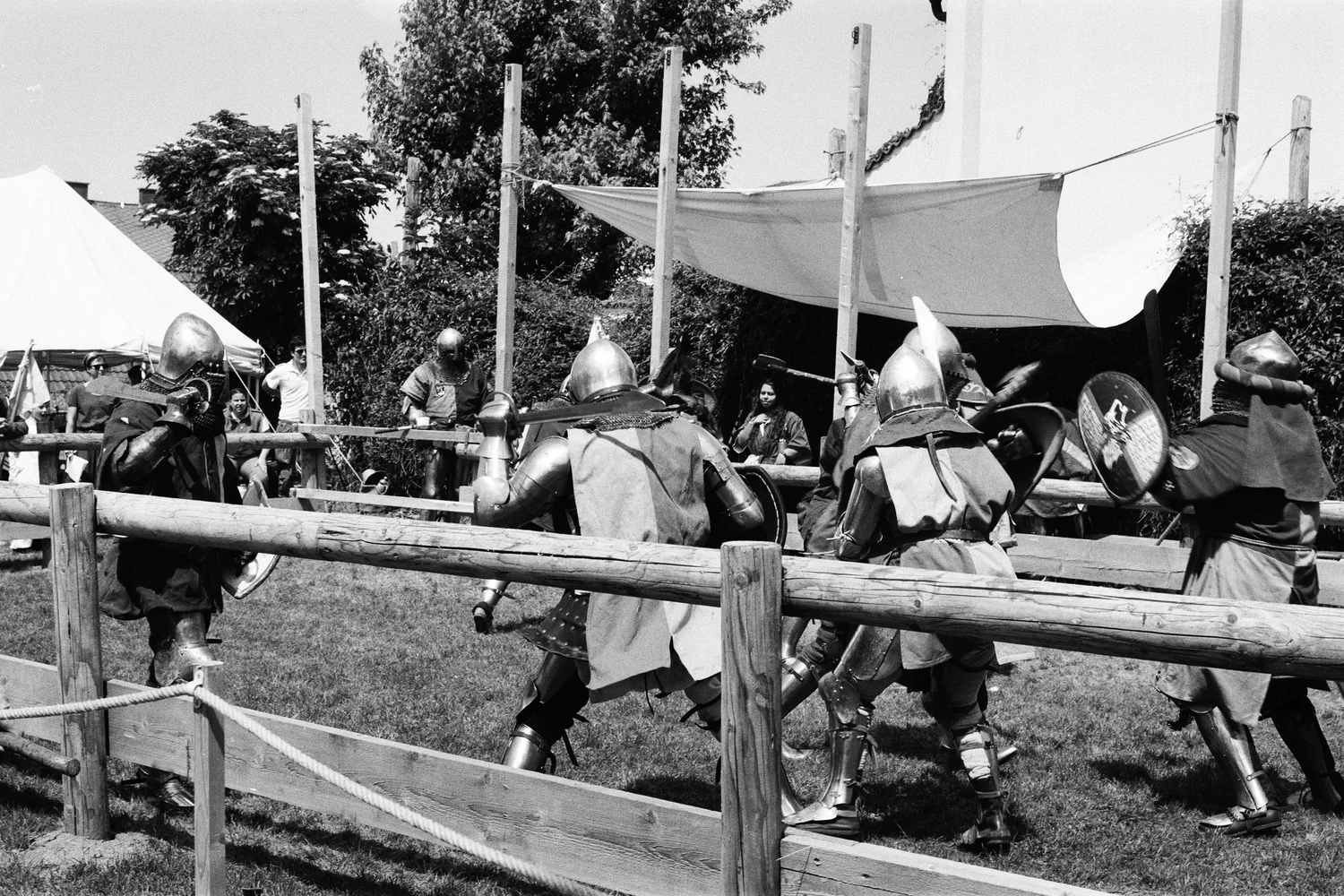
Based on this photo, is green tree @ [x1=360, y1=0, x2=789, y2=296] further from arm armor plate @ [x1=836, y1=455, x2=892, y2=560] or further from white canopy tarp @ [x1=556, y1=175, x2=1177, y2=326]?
arm armor plate @ [x1=836, y1=455, x2=892, y2=560]

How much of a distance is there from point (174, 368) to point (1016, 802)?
3034 millimetres

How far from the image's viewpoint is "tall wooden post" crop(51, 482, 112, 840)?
334cm

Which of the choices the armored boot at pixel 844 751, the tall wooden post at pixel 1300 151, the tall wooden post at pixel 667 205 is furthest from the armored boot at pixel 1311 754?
the tall wooden post at pixel 1300 151

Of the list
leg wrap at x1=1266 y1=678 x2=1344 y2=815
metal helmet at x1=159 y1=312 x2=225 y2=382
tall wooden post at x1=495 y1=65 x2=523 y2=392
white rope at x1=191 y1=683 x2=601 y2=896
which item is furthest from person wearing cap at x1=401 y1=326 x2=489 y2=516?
white rope at x1=191 y1=683 x2=601 y2=896

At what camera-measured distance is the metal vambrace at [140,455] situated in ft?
12.8

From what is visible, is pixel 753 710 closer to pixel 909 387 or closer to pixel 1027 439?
pixel 909 387

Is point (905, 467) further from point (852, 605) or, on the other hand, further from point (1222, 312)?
point (1222, 312)

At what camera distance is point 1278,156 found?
9789 millimetres

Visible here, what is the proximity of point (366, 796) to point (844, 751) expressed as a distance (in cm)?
167

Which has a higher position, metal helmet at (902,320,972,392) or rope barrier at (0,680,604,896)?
metal helmet at (902,320,972,392)

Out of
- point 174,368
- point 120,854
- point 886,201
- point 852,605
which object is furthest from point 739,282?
point 852,605

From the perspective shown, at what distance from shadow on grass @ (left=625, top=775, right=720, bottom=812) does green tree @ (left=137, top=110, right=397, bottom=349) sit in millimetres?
13476

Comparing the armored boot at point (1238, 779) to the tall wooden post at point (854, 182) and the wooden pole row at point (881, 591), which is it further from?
the tall wooden post at point (854, 182)

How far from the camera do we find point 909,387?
372 centimetres
